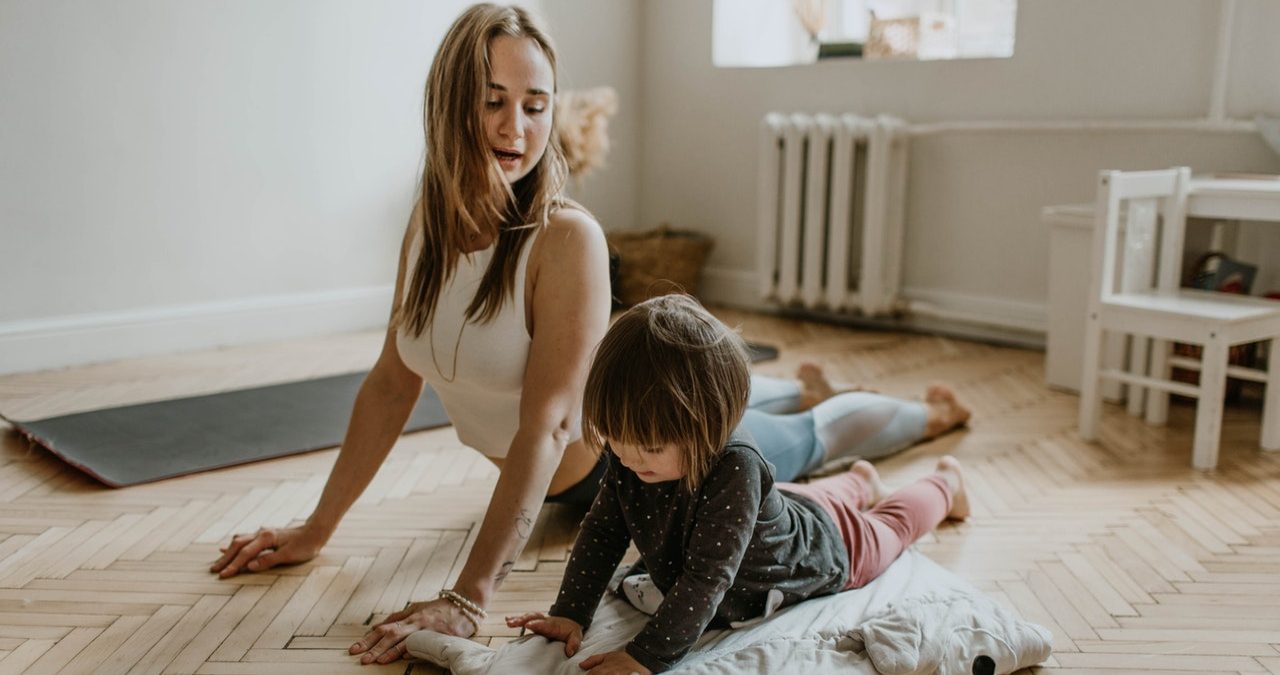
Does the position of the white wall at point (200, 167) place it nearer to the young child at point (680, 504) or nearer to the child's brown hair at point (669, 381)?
the young child at point (680, 504)

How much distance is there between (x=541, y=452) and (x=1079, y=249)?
2032mm

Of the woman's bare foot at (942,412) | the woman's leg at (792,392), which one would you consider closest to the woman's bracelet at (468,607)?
the woman's leg at (792,392)

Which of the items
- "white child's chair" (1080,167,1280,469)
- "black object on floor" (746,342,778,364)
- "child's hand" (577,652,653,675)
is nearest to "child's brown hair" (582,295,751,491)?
"child's hand" (577,652,653,675)

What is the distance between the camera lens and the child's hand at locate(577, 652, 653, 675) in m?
1.32

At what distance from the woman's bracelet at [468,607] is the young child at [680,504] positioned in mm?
59

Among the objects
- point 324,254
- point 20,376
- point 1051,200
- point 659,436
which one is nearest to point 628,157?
point 324,254

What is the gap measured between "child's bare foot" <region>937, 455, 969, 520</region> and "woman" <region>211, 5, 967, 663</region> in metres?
0.69

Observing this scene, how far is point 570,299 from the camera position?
160 cm

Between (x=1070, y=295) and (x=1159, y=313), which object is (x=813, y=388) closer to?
(x=1159, y=313)

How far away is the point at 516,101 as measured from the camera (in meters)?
1.57

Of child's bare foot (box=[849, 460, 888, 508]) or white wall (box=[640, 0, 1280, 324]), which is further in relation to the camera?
white wall (box=[640, 0, 1280, 324])

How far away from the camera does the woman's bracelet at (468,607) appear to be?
1.53m

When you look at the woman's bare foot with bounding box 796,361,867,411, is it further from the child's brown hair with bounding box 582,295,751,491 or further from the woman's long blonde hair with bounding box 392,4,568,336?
the child's brown hair with bounding box 582,295,751,491

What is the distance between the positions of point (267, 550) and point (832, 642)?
38.0 inches
